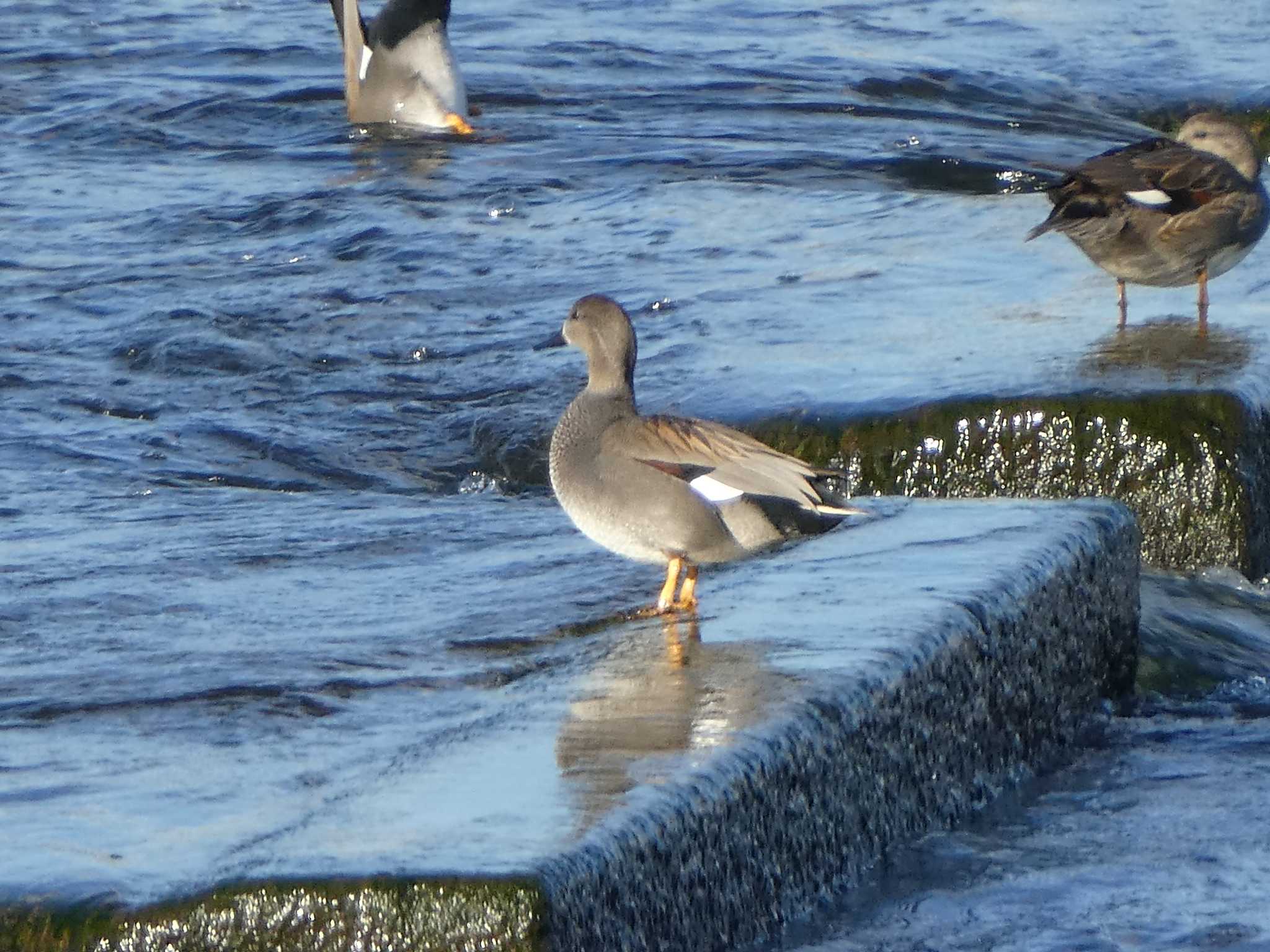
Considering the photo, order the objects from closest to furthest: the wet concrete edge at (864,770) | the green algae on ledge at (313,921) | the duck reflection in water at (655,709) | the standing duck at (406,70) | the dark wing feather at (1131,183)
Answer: the green algae on ledge at (313,921) < the wet concrete edge at (864,770) < the duck reflection in water at (655,709) < the dark wing feather at (1131,183) < the standing duck at (406,70)

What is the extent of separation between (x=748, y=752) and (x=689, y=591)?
1075 mm

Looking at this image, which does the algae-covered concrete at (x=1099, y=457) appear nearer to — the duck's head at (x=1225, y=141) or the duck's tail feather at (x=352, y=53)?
the duck's head at (x=1225, y=141)

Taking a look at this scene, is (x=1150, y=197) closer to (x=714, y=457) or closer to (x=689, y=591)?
(x=689, y=591)

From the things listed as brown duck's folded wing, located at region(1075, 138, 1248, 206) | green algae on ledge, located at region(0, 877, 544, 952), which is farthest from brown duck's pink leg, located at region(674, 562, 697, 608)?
brown duck's folded wing, located at region(1075, 138, 1248, 206)

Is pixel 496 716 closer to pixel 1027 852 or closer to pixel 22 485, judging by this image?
pixel 1027 852

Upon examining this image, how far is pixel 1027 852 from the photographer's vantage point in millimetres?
4441

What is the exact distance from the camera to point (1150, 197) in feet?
23.4

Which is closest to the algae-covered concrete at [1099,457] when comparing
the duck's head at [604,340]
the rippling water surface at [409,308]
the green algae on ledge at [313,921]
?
the rippling water surface at [409,308]

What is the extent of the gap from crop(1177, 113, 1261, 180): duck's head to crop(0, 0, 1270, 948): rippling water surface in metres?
0.45

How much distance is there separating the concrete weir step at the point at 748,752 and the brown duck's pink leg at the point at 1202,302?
75.4 inches

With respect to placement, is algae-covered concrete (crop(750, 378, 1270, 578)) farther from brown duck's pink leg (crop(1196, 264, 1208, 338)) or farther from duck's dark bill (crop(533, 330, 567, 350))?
duck's dark bill (crop(533, 330, 567, 350))

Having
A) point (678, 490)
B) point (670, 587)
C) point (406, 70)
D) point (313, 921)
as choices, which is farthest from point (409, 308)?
point (313, 921)

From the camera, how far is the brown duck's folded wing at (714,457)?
4434 mm

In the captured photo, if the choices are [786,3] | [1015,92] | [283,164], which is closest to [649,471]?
[283,164]
